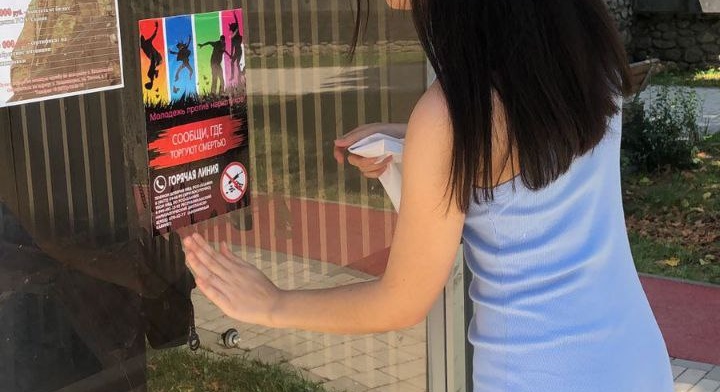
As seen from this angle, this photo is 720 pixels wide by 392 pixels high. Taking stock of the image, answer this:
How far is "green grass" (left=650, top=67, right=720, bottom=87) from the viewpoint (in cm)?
1447

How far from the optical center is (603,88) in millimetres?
1653

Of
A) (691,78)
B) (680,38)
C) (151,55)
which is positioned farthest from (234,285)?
(680,38)

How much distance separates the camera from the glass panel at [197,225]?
198 cm

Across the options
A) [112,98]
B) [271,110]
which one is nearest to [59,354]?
[112,98]

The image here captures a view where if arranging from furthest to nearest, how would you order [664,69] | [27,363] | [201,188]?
[664,69] → [201,188] → [27,363]

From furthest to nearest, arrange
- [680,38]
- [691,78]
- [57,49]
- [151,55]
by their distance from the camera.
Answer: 1. [680,38]
2. [691,78]
3. [151,55]
4. [57,49]

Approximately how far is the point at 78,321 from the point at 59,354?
0.07 meters

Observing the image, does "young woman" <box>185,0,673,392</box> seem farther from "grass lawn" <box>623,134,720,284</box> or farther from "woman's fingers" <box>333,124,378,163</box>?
"grass lawn" <box>623,134,720,284</box>

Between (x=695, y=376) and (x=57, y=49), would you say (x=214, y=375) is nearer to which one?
(x=57, y=49)

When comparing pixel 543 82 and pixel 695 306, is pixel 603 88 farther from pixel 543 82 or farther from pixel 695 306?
pixel 695 306

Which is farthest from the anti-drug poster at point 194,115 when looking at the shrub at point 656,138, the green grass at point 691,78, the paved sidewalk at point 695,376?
the green grass at point 691,78

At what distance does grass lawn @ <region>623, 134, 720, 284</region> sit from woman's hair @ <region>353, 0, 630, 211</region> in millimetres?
5845

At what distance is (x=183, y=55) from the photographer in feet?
7.05

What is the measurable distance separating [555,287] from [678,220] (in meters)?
7.23
